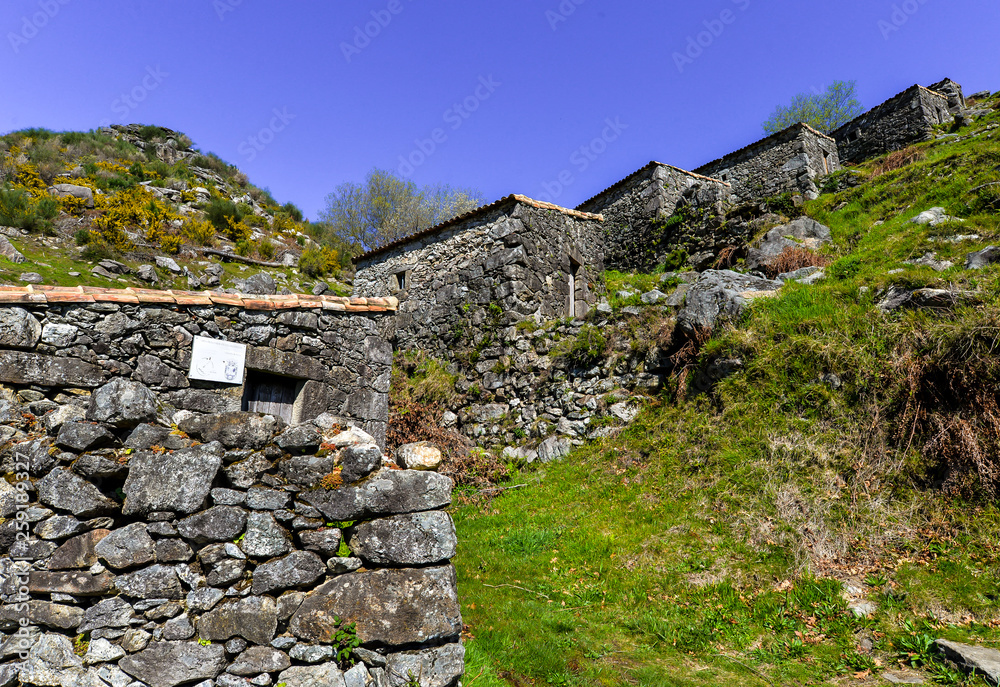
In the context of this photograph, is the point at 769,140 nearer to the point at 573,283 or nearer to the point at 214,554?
the point at 573,283

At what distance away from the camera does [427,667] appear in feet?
10.5

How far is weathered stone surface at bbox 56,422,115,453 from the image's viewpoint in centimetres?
318

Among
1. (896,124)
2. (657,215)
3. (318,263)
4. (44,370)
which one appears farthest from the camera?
(318,263)

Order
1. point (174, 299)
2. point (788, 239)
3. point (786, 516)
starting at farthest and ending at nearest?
point (788, 239) → point (174, 299) → point (786, 516)

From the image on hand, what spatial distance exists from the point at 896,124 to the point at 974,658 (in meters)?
20.1

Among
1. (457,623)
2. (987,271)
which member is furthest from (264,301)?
(987,271)

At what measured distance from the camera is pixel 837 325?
754 centimetres

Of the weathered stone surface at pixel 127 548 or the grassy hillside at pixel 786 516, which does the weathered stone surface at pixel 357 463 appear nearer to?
the weathered stone surface at pixel 127 548

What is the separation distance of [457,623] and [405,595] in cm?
41

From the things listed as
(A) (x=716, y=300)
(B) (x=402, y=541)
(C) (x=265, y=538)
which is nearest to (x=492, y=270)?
(A) (x=716, y=300)

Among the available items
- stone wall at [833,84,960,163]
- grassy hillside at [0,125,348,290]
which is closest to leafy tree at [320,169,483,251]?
grassy hillside at [0,125,348,290]

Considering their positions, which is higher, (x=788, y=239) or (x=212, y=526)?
(x=788, y=239)

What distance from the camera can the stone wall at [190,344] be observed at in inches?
202

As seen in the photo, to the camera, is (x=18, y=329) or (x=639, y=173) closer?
(x=18, y=329)
